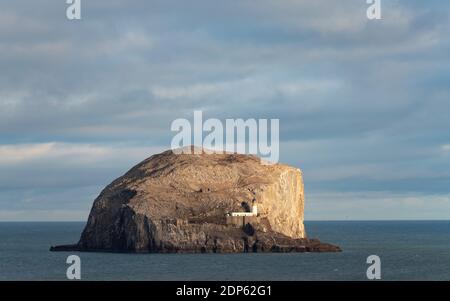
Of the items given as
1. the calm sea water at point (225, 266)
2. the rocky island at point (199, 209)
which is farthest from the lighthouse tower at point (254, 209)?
the calm sea water at point (225, 266)

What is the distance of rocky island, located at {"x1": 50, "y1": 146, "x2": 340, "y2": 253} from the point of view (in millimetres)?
166250

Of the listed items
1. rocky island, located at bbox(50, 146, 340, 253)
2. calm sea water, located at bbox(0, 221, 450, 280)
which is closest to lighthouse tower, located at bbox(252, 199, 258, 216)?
rocky island, located at bbox(50, 146, 340, 253)

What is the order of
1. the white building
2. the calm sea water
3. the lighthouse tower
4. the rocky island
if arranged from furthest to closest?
1. the lighthouse tower
2. the white building
3. the rocky island
4. the calm sea water

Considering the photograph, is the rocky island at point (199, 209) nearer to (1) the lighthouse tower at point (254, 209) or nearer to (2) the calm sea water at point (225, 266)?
(1) the lighthouse tower at point (254, 209)

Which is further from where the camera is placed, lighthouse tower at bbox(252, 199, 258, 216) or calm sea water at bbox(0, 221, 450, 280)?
lighthouse tower at bbox(252, 199, 258, 216)

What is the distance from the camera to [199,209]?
561 feet

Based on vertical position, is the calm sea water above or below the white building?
below

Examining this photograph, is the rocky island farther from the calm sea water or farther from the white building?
the calm sea water

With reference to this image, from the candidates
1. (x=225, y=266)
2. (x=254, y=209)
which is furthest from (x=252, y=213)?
(x=225, y=266)

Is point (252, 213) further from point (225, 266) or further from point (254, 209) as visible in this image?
point (225, 266)

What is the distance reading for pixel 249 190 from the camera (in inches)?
6969
